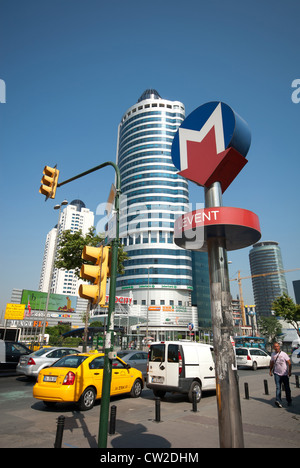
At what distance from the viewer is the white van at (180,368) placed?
9.59 metres

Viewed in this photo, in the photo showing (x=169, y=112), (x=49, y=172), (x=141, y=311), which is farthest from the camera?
(x=169, y=112)

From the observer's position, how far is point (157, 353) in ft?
34.6

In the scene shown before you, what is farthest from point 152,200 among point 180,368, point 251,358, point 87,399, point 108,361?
point 108,361

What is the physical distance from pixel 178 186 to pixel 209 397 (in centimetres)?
7923

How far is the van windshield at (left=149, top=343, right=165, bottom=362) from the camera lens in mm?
10320

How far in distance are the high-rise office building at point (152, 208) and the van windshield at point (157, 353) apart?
2604 inches

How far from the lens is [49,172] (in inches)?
285

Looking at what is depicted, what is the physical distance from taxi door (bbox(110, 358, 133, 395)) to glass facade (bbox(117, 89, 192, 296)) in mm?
64848

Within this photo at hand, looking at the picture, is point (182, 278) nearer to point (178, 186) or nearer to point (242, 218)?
point (178, 186)

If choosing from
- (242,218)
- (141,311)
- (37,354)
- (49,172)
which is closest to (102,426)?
(242,218)

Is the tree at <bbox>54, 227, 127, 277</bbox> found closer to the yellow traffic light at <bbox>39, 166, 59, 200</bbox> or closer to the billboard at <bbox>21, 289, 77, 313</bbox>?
the yellow traffic light at <bbox>39, 166, 59, 200</bbox>

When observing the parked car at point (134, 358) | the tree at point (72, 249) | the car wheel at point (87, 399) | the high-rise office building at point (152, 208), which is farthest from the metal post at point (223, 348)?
the high-rise office building at point (152, 208)
